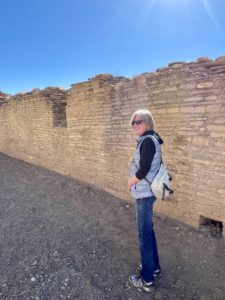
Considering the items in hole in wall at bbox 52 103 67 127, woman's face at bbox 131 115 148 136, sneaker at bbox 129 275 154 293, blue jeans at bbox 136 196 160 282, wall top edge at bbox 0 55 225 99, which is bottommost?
sneaker at bbox 129 275 154 293

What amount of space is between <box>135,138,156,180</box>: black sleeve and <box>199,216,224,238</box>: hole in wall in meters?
1.91

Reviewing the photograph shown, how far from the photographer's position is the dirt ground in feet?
9.45

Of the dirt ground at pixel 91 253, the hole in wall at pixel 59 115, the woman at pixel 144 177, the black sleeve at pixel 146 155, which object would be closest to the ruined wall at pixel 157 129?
the hole in wall at pixel 59 115

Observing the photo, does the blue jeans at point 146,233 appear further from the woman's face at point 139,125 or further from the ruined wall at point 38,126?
the ruined wall at point 38,126

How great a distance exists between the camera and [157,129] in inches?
172

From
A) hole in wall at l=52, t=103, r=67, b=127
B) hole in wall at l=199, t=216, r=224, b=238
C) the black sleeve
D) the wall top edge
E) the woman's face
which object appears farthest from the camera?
hole in wall at l=52, t=103, r=67, b=127

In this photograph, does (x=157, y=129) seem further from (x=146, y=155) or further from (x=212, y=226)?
(x=146, y=155)

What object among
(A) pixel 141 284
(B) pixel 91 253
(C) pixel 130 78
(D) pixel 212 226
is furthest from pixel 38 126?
(A) pixel 141 284

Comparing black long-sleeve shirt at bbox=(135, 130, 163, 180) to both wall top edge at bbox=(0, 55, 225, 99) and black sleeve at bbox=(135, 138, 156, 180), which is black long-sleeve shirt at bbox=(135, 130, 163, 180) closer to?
black sleeve at bbox=(135, 138, 156, 180)

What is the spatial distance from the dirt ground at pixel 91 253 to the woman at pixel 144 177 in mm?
345

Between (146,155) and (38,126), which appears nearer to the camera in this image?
(146,155)

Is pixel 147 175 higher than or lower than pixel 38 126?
lower

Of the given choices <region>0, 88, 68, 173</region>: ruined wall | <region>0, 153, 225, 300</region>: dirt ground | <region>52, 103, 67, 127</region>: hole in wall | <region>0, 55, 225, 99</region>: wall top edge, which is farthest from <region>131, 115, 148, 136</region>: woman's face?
<region>52, 103, 67, 127</region>: hole in wall

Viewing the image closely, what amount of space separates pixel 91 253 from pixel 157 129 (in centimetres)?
218
